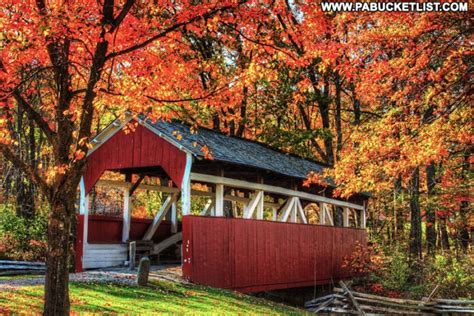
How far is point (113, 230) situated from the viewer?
17.8m

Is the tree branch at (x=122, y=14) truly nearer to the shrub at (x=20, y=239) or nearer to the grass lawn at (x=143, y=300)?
the grass lawn at (x=143, y=300)

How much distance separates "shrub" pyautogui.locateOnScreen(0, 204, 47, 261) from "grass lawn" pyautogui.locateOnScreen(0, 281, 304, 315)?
5688 mm

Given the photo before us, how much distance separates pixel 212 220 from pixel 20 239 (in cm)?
714

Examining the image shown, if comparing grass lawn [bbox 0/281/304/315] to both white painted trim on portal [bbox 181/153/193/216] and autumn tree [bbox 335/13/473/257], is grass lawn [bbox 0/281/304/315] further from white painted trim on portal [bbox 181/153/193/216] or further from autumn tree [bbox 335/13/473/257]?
autumn tree [bbox 335/13/473/257]

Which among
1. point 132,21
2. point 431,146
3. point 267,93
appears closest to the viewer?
point 132,21

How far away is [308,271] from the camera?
19047mm

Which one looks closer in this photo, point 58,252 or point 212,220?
point 58,252

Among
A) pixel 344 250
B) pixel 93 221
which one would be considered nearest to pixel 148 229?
pixel 93 221

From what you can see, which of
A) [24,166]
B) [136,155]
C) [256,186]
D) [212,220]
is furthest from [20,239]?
[24,166]

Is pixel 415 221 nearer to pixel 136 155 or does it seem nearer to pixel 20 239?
pixel 136 155

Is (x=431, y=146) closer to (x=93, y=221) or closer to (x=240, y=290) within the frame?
(x=240, y=290)

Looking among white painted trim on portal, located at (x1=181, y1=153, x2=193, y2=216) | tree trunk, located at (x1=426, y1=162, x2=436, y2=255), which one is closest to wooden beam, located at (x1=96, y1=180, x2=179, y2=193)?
white painted trim on portal, located at (x1=181, y1=153, x2=193, y2=216)

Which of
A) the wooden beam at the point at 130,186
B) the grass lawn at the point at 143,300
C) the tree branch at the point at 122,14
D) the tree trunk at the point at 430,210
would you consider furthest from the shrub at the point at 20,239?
the tree trunk at the point at 430,210

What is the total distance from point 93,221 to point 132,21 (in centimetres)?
724
